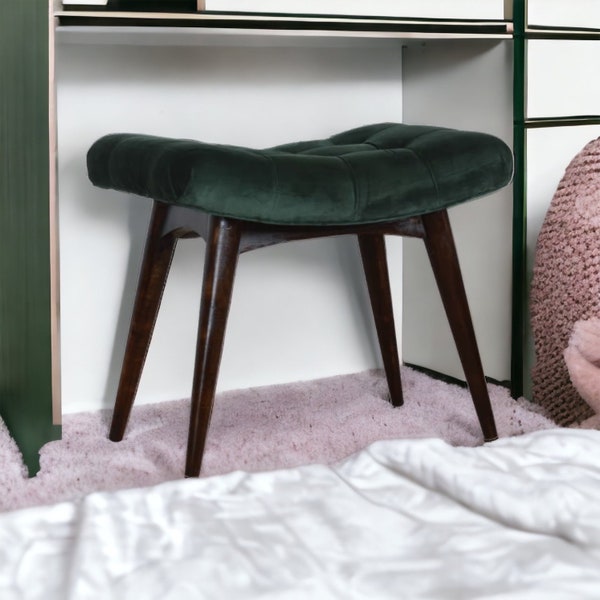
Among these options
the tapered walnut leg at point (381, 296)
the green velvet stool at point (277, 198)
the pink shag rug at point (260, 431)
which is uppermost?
the green velvet stool at point (277, 198)

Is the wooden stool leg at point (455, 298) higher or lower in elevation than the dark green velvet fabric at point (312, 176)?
lower

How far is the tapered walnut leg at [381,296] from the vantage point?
1.83 m

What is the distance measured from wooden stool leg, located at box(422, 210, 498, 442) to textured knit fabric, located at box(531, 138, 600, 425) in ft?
0.60

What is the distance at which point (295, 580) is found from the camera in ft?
1.66

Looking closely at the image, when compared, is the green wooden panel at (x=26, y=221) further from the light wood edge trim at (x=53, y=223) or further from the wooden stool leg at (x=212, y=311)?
the wooden stool leg at (x=212, y=311)

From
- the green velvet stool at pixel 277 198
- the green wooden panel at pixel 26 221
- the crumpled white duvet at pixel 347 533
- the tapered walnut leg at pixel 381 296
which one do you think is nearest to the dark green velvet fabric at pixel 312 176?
the green velvet stool at pixel 277 198

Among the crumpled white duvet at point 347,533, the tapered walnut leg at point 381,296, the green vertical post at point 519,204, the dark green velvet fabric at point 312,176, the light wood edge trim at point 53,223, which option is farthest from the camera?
the tapered walnut leg at point 381,296

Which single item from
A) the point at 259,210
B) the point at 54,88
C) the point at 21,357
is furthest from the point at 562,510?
the point at 21,357

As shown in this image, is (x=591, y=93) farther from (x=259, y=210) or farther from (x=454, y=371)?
(x=259, y=210)

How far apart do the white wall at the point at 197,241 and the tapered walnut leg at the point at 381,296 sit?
22cm

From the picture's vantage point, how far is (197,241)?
189cm

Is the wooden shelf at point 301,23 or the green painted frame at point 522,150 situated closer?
the wooden shelf at point 301,23

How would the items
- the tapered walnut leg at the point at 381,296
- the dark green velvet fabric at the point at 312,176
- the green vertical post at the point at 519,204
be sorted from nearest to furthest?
1. the dark green velvet fabric at the point at 312,176
2. the green vertical post at the point at 519,204
3. the tapered walnut leg at the point at 381,296

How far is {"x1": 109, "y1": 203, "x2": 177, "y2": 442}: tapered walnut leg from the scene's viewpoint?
1.56m
